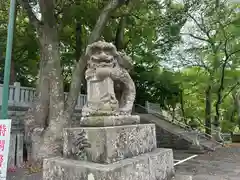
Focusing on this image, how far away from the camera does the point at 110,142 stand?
95.3 inches

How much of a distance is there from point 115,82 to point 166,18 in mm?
9022

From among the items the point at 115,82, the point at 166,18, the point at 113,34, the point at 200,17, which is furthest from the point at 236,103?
the point at 115,82

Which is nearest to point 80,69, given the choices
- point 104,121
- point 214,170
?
point 104,121

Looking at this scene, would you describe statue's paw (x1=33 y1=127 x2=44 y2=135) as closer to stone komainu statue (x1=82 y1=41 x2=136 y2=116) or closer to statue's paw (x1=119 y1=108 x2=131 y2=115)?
stone komainu statue (x1=82 y1=41 x2=136 y2=116)

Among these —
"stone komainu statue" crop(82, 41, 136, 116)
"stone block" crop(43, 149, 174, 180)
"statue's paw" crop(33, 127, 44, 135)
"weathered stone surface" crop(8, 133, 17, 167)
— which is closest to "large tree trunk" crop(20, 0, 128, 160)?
"statue's paw" crop(33, 127, 44, 135)

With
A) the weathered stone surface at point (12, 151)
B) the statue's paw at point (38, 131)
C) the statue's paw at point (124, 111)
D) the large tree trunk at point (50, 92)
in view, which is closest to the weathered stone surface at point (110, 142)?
the statue's paw at point (124, 111)

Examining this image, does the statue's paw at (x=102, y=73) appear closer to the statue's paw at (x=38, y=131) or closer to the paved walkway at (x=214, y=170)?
the paved walkway at (x=214, y=170)

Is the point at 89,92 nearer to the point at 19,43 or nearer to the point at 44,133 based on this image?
the point at 44,133

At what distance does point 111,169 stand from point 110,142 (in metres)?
0.31

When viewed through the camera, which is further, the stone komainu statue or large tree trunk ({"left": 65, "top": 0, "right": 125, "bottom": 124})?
large tree trunk ({"left": 65, "top": 0, "right": 125, "bottom": 124})

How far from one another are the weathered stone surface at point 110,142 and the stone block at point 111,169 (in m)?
0.08

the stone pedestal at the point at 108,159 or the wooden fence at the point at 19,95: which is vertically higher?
the wooden fence at the point at 19,95

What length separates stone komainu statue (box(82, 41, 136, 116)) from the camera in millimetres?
2791

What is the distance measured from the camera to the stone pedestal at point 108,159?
2283 mm
